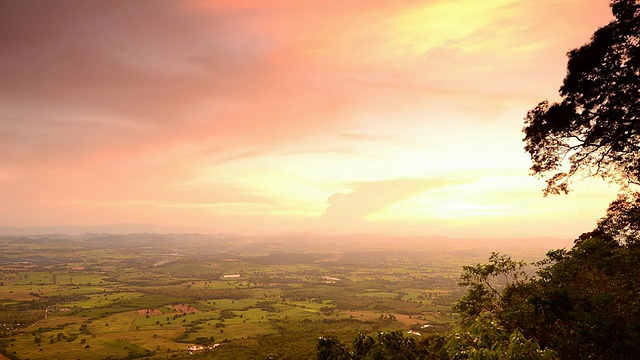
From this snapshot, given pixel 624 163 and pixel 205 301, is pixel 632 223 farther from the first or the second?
pixel 205 301

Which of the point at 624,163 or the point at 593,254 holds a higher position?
the point at 624,163

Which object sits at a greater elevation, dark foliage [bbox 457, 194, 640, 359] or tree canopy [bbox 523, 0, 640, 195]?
tree canopy [bbox 523, 0, 640, 195]

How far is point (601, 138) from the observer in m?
20.6

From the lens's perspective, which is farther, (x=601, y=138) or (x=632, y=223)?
(x=632, y=223)

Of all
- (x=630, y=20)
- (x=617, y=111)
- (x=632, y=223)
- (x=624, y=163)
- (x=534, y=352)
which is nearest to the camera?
(x=534, y=352)

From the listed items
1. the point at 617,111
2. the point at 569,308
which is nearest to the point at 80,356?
the point at 569,308

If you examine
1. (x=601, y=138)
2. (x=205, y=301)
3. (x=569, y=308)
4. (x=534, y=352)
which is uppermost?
(x=601, y=138)

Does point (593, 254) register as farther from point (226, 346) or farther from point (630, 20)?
point (226, 346)

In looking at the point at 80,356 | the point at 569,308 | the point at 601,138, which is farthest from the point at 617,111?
the point at 80,356

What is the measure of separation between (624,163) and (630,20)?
29.5 feet

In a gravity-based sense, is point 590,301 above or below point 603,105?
below

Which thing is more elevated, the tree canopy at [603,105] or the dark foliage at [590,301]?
the tree canopy at [603,105]

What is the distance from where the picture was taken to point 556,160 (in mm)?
22969

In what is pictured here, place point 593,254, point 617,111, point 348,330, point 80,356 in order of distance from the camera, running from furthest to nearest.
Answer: point 348,330
point 80,356
point 593,254
point 617,111
